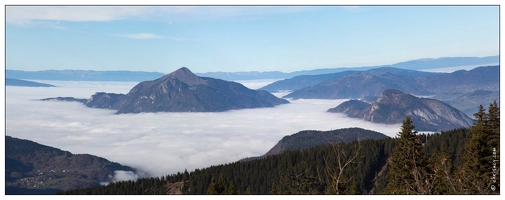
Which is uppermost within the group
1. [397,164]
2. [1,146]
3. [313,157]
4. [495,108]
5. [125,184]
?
[495,108]

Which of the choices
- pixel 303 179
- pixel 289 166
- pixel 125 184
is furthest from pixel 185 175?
pixel 303 179

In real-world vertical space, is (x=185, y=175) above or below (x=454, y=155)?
below

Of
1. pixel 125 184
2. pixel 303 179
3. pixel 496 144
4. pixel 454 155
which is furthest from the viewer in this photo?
pixel 125 184

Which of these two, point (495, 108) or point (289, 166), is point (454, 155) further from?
point (495, 108)

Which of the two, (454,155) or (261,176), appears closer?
(454,155)
